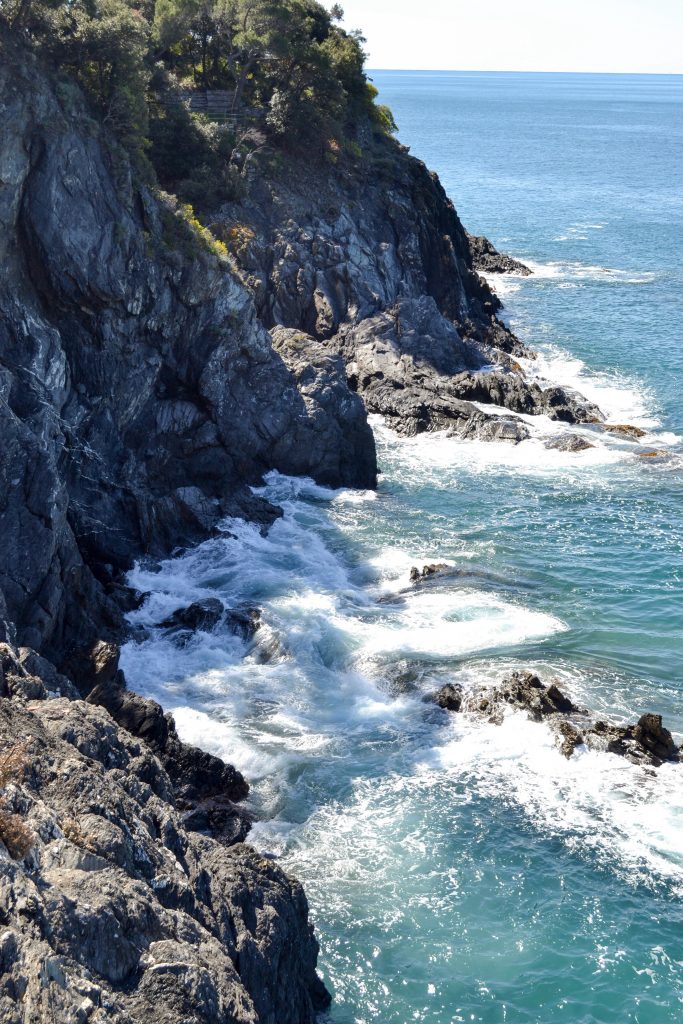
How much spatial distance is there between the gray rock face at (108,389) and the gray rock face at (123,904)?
369 inches

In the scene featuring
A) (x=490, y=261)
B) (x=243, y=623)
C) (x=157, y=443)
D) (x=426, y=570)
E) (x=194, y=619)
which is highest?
(x=490, y=261)

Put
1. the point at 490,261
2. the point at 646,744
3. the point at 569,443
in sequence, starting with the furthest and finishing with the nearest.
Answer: the point at 490,261 < the point at 569,443 < the point at 646,744

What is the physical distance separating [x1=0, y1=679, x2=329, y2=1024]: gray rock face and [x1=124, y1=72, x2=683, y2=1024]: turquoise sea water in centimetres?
355

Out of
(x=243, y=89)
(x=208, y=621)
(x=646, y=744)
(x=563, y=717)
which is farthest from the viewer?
(x=243, y=89)

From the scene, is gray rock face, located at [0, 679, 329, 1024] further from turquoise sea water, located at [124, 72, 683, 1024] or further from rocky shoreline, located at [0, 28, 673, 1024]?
turquoise sea water, located at [124, 72, 683, 1024]

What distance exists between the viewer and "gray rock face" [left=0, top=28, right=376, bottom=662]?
2869cm

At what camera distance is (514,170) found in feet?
478

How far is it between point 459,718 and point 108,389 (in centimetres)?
1707

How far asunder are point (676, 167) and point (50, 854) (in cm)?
16093

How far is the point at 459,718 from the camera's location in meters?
28.9

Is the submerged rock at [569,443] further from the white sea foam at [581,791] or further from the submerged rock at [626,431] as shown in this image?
the white sea foam at [581,791]

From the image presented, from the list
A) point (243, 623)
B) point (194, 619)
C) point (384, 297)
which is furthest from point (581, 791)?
point (384, 297)

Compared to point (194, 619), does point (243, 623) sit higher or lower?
lower

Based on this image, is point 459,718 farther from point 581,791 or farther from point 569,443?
point 569,443
